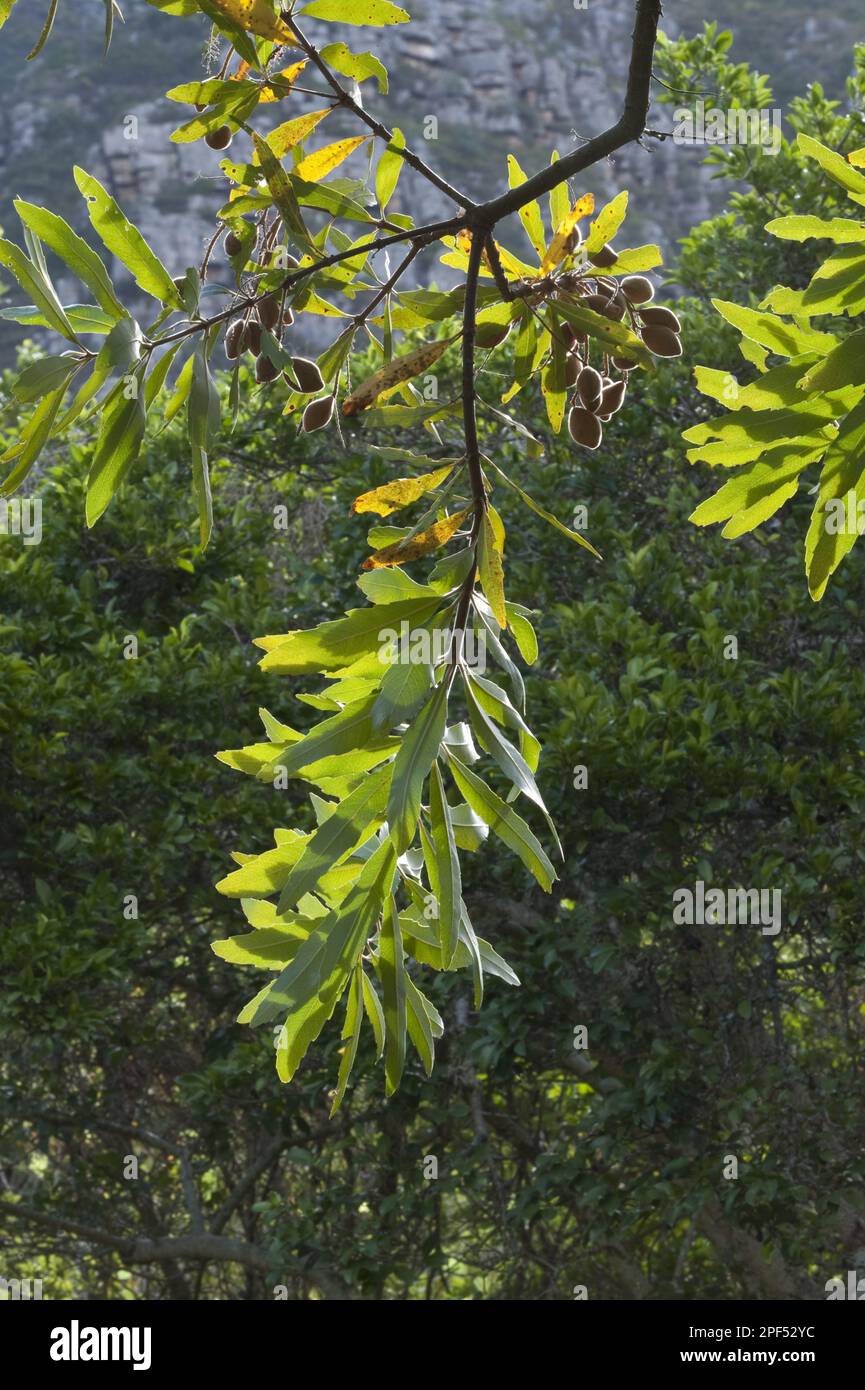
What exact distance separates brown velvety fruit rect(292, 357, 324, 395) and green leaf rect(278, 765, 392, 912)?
0.53 metres

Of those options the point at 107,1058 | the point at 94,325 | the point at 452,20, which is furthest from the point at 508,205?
the point at 452,20

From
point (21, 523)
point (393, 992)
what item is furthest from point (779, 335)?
point (21, 523)

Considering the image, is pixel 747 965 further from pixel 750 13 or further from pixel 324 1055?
pixel 750 13

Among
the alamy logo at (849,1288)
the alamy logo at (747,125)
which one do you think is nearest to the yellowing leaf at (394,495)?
the alamy logo at (849,1288)

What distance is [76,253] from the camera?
1.57 meters

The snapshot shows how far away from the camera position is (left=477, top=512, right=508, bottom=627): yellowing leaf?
1.54 meters

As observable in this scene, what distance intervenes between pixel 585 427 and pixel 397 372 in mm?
298

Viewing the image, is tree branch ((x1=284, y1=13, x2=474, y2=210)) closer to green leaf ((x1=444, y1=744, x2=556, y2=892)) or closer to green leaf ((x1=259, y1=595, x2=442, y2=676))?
green leaf ((x1=259, y1=595, x2=442, y2=676))

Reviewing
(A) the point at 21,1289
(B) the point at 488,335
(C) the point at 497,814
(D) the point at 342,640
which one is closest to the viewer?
(D) the point at 342,640

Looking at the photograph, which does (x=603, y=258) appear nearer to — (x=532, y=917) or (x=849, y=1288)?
(x=532, y=917)

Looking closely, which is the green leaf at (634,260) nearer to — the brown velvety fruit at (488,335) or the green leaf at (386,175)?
the brown velvety fruit at (488,335)

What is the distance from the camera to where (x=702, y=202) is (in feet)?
83.6

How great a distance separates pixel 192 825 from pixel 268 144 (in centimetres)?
310

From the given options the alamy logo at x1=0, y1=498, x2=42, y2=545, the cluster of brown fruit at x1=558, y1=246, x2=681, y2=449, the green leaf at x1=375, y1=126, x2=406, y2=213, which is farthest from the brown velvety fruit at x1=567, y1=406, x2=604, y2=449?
the alamy logo at x1=0, y1=498, x2=42, y2=545
